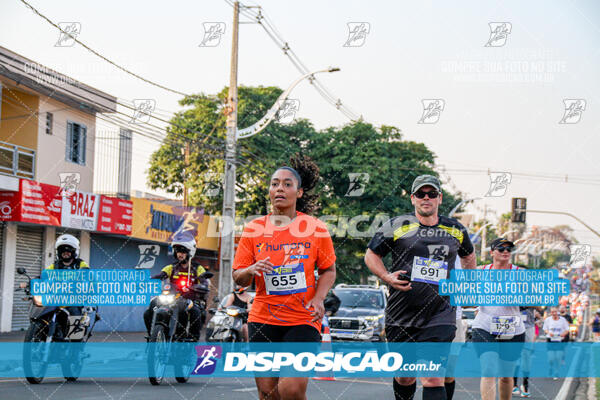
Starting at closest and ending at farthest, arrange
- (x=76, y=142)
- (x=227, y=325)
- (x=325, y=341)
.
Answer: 1. (x=227, y=325)
2. (x=325, y=341)
3. (x=76, y=142)

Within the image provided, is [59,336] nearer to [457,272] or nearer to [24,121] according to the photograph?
[457,272]

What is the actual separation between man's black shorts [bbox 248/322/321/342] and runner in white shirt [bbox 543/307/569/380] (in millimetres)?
13656

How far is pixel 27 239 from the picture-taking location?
76.5ft

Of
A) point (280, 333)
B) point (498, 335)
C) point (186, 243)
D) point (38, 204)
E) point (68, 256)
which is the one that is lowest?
point (498, 335)

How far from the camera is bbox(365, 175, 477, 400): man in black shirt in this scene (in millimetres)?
6285

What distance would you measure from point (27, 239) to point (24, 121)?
12.7ft

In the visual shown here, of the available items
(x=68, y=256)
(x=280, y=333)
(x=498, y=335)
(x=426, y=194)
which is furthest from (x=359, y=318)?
(x=280, y=333)

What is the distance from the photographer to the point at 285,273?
215 inches

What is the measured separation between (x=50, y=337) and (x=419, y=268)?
5498 millimetres

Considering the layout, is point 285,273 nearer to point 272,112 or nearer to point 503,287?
point 503,287

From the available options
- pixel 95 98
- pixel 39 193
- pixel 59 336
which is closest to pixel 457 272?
pixel 59 336

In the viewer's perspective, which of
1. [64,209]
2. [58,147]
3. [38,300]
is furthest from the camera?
[58,147]

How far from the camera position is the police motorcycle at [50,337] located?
9.80 metres

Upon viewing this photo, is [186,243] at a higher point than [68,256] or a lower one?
higher
